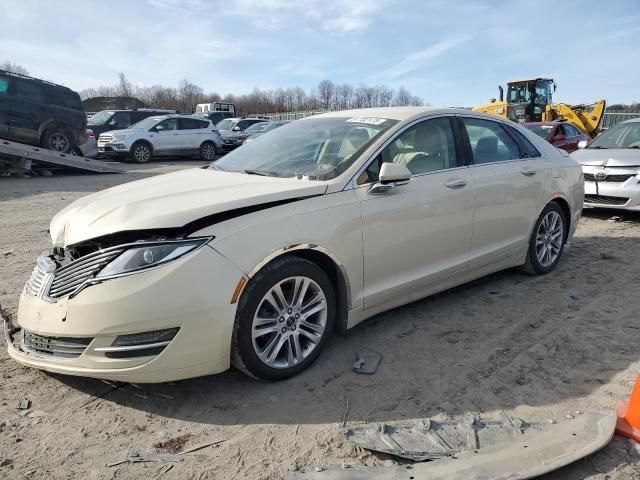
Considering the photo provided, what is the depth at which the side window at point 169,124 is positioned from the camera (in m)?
18.5

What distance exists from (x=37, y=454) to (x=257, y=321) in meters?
1.26

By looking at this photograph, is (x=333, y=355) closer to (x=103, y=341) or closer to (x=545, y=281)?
(x=103, y=341)

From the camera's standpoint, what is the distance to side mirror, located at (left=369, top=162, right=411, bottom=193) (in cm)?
342

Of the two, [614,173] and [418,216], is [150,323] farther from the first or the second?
[614,173]

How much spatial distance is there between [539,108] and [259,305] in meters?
24.1

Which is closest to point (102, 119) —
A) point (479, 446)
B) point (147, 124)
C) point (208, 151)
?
point (147, 124)

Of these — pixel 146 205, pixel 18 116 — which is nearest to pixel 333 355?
pixel 146 205

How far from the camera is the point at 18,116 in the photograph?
1345 centimetres

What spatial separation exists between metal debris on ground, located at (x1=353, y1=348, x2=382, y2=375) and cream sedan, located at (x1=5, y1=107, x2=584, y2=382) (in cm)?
24

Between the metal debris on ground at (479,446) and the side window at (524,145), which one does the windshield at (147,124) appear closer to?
the side window at (524,145)

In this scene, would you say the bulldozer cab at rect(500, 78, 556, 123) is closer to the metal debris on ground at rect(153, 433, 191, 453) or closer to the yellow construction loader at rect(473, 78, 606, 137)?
the yellow construction loader at rect(473, 78, 606, 137)

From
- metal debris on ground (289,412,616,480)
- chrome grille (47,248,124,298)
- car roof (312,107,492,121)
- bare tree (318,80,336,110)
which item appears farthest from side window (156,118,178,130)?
bare tree (318,80,336,110)

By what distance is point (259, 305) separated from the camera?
2986mm

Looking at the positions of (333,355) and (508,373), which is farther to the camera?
Result: (333,355)
